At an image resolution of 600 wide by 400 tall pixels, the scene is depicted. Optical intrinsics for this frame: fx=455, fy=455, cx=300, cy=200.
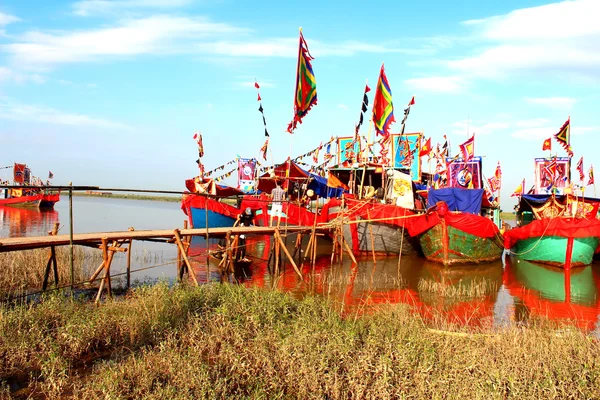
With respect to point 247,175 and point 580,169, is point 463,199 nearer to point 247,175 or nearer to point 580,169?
point 580,169

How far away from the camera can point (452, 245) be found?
16.0 m

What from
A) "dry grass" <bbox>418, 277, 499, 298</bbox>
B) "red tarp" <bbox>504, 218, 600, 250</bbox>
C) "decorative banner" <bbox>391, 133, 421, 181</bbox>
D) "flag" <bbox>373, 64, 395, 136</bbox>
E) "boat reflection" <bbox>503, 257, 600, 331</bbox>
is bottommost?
"boat reflection" <bbox>503, 257, 600, 331</bbox>

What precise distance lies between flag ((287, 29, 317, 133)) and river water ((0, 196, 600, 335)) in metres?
4.54

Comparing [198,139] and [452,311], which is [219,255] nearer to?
[198,139]

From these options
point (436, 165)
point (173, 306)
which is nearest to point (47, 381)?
point (173, 306)

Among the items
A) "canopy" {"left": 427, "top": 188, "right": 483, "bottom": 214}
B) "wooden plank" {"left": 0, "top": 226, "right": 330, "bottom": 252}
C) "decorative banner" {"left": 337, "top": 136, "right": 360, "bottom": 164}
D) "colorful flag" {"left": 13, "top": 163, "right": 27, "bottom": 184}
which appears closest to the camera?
"wooden plank" {"left": 0, "top": 226, "right": 330, "bottom": 252}

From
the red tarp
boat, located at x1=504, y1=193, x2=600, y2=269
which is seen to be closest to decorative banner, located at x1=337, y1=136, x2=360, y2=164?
boat, located at x1=504, y1=193, x2=600, y2=269

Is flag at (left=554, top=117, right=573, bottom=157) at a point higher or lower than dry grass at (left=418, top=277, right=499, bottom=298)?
higher

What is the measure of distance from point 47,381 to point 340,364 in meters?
3.13

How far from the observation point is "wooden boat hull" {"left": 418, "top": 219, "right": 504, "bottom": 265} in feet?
52.3

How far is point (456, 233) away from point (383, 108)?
5.10 metres

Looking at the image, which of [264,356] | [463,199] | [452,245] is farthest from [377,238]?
[264,356]

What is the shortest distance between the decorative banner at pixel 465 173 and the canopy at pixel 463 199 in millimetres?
2607

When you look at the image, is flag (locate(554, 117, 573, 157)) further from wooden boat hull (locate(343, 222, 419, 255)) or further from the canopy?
wooden boat hull (locate(343, 222, 419, 255))
